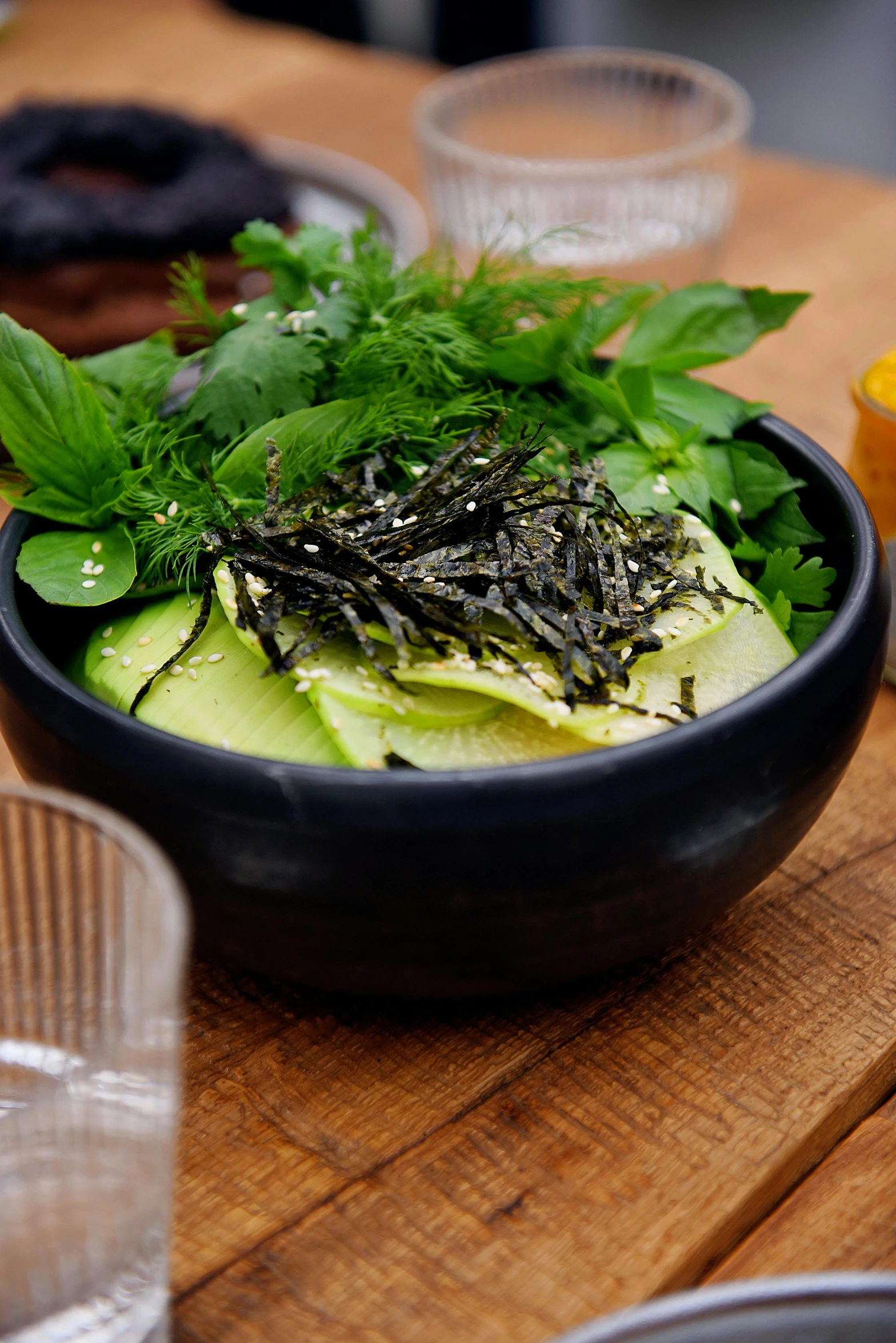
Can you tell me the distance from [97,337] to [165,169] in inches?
20.5

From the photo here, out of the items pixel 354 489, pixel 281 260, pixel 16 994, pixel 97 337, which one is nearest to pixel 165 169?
pixel 97 337

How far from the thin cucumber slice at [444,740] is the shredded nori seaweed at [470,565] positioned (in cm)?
3

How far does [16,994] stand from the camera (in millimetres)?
736

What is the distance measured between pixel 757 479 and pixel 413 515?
28 centimetres

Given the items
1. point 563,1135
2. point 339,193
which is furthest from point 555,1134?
point 339,193

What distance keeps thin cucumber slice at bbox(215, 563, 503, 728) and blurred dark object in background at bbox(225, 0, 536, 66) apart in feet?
12.5

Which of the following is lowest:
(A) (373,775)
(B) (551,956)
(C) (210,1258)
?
(C) (210,1258)

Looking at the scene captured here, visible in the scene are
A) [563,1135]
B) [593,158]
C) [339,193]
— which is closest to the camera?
[563,1135]

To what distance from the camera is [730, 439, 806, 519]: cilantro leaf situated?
0.95 metres

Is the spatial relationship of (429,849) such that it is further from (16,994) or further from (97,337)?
(97,337)

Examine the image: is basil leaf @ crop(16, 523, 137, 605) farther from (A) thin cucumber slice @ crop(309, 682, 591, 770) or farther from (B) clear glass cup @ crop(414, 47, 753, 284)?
(B) clear glass cup @ crop(414, 47, 753, 284)

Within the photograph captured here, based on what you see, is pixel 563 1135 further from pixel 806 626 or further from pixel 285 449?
pixel 285 449

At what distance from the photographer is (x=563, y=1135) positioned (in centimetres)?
76

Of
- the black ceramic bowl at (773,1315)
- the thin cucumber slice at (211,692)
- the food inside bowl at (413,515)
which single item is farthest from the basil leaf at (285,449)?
the black ceramic bowl at (773,1315)
